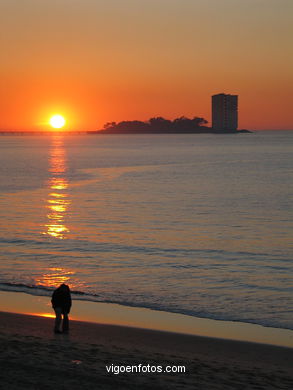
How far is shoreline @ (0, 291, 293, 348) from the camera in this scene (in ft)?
51.9

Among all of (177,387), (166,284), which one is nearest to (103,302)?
(166,284)

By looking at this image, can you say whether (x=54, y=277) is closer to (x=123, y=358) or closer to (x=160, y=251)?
(x=160, y=251)

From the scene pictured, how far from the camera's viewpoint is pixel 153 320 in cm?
1714

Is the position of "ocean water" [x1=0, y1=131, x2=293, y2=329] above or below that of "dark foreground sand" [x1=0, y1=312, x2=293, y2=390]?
below

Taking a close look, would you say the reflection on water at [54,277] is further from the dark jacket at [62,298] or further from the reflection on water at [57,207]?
the reflection on water at [57,207]

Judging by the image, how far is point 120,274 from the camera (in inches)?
917

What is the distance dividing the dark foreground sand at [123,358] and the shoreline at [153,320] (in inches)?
24.3

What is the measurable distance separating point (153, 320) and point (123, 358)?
14.2 ft

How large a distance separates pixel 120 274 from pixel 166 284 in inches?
86.3

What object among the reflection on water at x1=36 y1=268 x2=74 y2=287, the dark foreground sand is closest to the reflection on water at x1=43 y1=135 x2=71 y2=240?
the reflection on water at x1=36 y1=268 x2=74 y2=287

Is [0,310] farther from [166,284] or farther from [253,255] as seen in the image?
[253,255]

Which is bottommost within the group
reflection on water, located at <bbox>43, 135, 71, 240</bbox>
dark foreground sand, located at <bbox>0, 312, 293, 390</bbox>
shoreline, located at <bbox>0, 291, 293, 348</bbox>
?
reflection on water, located at <bbox>43, 135, 71, 240</bbox>

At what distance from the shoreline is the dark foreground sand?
0.62m

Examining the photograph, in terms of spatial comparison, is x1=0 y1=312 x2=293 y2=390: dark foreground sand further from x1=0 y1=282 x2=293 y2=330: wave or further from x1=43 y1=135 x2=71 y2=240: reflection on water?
x1=43 y1=135 x2=71 y2=240: reflection on water
